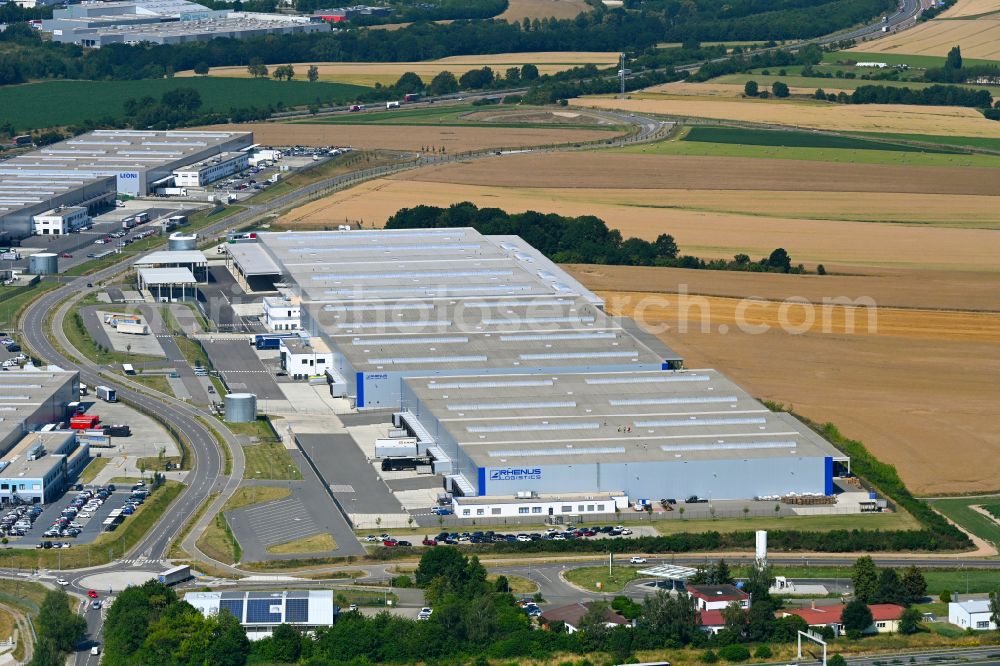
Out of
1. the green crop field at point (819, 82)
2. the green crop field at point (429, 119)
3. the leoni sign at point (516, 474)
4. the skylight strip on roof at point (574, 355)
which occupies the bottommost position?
the leoni sign at point (516, 474)

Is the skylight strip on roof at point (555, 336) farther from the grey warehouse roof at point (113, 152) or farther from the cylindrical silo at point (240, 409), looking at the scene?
the grey warehouse roof at point (113, 152)

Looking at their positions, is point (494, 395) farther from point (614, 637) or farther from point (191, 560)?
point (614, 637)

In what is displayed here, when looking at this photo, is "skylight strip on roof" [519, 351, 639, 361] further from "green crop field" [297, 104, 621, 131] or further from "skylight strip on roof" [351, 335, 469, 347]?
"green crop field" [297, 104, 621, 131]

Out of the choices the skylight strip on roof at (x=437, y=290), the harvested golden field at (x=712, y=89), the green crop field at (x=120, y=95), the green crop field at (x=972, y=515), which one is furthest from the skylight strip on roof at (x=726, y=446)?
the harvested golden field at (x=712, y=89)

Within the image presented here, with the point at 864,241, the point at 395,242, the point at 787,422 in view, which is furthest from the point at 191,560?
the point at 864,241

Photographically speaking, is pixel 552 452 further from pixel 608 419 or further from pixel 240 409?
pixel 240 409

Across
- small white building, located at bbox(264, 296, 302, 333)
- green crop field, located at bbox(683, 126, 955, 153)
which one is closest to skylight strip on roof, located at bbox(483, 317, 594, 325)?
small white building, located at bbox(264, 296, 302, 333)
